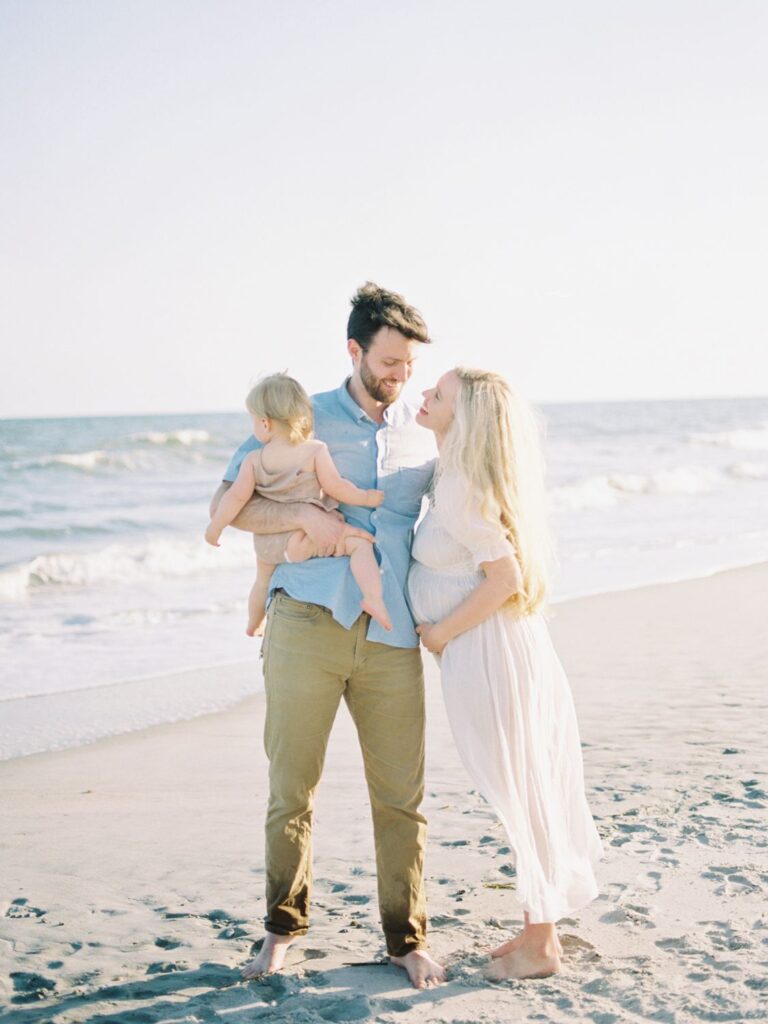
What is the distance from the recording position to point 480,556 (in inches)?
143

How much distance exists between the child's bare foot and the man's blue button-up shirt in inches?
1.6

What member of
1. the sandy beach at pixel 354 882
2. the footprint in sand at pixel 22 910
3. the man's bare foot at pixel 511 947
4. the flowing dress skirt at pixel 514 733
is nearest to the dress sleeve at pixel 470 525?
the flowing dress skirt at pixel 514 733

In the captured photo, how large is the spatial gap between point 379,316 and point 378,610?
0.93 m

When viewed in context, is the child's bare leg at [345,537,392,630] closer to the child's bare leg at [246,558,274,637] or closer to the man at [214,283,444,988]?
the man at [214,283,444,988]

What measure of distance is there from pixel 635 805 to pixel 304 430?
2.65m

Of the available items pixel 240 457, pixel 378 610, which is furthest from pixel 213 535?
pixel 378 610

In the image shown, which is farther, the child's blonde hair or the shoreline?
the shoreline

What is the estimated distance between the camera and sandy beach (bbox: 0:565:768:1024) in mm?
3572

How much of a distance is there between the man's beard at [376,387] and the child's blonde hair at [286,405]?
0.65 ft

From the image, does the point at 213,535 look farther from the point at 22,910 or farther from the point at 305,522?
the point at 22,910

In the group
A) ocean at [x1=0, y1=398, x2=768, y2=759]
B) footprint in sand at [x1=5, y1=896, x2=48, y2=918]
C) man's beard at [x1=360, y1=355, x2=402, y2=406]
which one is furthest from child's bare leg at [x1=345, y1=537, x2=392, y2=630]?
footprint in sand at [x1=5, y1=896, x2=48, y2=918]

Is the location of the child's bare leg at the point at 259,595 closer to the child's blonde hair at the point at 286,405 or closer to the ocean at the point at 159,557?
the child's blonde hair at the point at 286,405

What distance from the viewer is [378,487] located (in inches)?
151

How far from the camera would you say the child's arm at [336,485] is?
375 centimetres
